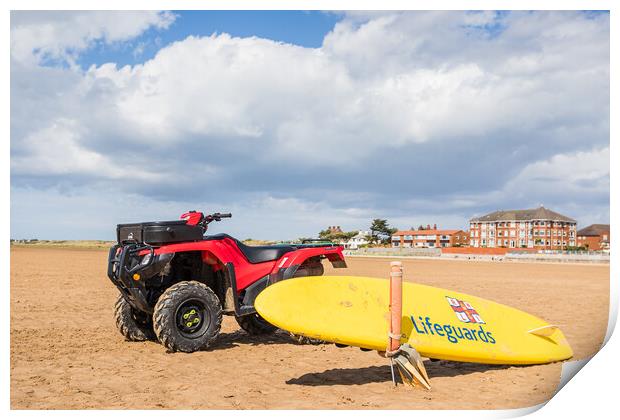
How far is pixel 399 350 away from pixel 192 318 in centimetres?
293

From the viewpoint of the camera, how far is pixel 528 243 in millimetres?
100562

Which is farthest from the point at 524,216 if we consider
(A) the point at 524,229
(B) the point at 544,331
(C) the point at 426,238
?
(B) the point at 544,331

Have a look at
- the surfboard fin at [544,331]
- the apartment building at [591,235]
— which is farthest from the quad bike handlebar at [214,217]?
the apartment building at [591,235]

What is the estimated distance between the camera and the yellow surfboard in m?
6.23

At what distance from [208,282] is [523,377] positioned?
4.49 metres

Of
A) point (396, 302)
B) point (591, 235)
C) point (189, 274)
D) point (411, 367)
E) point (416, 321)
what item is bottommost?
point (411, 367)

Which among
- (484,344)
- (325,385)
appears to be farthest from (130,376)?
(484,344)

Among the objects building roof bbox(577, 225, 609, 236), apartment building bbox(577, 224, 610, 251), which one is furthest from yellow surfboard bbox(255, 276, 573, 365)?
building roof bbox(577, 225, 609, 236)

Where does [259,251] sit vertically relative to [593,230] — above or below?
below

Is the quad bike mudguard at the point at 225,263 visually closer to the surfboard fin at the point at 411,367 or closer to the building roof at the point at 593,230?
the surfboard fin at the point at 411,367

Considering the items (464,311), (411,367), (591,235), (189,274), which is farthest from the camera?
(591,235)

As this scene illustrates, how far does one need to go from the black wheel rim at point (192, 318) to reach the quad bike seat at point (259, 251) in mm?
988

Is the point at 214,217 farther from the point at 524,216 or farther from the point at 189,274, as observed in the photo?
the point at 524,216

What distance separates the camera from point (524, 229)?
101312mm
